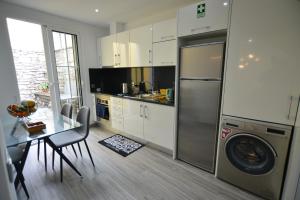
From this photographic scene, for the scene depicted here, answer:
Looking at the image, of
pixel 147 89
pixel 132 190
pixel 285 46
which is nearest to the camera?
pixel 285 46

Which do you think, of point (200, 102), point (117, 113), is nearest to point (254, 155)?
point (200, 102)

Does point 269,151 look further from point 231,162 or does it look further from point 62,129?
point 62,129

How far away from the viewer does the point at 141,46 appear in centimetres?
284

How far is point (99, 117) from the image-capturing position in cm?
382

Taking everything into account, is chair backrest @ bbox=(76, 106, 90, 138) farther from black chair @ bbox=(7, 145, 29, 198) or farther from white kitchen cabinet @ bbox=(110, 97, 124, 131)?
white kitchen cabinet @ bbox=(110, 97, 124, 131)

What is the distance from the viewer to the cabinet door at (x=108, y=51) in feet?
11.1

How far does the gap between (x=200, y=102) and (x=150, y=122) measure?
1024mm

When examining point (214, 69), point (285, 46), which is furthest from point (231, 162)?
point (285, 46)

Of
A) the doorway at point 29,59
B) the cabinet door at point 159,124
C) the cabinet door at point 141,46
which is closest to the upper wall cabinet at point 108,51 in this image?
the cabinet door at point 141,46

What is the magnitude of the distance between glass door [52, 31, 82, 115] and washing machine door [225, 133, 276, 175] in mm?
3371

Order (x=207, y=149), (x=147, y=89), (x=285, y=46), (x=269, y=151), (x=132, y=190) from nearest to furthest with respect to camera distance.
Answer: (x=285, y=46), (x=269, y=151), (x=132, y=190), (x=207, y=149), (x=147, y=89)

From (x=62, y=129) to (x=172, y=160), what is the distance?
5.57 feet

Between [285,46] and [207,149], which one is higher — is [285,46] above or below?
above

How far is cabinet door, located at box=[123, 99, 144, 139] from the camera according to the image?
9.40ft
